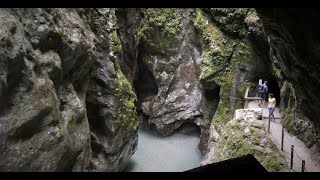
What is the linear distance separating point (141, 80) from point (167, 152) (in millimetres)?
7565

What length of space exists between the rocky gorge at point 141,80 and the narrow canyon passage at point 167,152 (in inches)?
26.4

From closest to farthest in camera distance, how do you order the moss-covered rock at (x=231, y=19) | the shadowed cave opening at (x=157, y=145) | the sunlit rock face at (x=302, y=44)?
1. the sunlit rock face at (x=302, y=44)
2. the shadowed cave opening at (x=157, y=145)
3. the moss-covered rock at (x=231, y=19)

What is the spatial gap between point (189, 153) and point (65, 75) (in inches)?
542

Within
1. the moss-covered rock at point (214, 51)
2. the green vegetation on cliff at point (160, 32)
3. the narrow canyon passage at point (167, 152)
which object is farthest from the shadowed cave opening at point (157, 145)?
the moss-covered rock at point (214, 51)

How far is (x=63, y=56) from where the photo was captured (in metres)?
13.5

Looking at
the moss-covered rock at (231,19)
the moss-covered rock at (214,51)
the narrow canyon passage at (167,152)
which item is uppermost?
the moss-covered rock at (231,19)

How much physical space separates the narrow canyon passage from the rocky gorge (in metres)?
0.67

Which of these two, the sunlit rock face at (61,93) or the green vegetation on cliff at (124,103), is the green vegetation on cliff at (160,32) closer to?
the sunlit rock face at (61,93)

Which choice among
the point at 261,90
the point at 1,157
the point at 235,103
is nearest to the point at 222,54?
the point at 235,103

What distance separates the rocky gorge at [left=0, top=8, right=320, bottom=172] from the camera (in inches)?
383

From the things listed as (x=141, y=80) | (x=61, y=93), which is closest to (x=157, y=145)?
(x=141, y=80)

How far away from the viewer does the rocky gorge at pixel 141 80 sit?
9.73 m

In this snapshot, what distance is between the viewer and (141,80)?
30.0 metres
